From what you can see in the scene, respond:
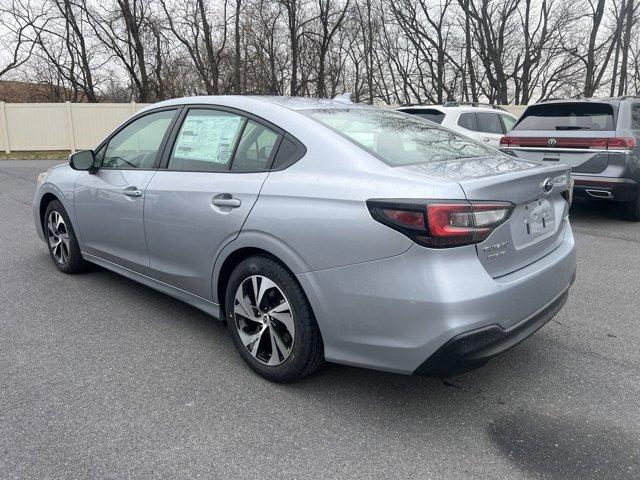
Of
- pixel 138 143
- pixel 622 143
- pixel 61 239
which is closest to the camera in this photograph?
pixel 138 143

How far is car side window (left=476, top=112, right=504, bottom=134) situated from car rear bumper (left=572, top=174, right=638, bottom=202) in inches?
126

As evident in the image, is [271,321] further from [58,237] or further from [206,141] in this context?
[58,237]

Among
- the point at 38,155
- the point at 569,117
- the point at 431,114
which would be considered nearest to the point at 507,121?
the point at 431,114

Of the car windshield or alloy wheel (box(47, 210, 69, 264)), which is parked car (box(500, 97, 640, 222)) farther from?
alloy wheel (box(47, 210, 69, 264))

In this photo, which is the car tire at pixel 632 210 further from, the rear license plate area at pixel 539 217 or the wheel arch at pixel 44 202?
the wheel arch at pixel 44 202

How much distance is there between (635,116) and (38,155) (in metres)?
20.6

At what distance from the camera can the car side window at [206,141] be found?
3141 millimetres

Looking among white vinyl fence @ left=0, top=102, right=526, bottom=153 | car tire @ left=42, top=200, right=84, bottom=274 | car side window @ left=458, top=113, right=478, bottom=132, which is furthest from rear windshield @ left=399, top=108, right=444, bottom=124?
white vinyl fence @ left=0, top=102, right=526, bottom=153

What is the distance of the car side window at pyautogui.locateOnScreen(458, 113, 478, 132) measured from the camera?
947cm

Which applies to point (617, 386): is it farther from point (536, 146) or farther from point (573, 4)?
point (573, 4)

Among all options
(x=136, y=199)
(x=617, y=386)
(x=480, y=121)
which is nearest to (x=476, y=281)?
(x=617, y=386)

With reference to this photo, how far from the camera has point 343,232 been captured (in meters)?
2.40

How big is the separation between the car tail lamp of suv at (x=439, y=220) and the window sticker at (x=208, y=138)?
48.9 inches

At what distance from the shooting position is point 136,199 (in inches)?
142
